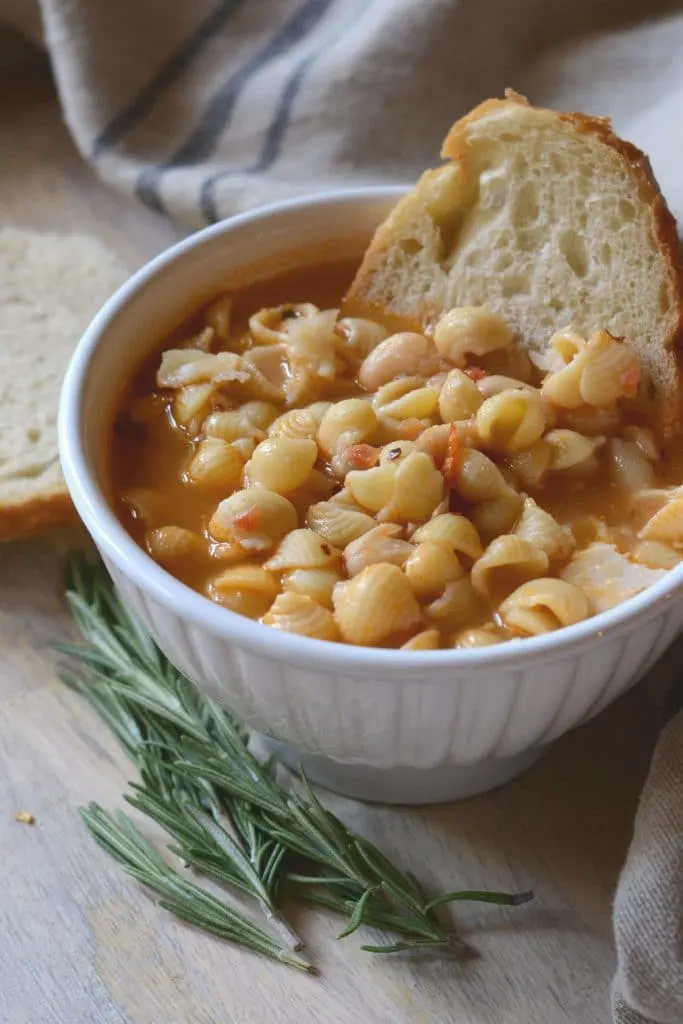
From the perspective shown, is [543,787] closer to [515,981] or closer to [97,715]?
[515,981]

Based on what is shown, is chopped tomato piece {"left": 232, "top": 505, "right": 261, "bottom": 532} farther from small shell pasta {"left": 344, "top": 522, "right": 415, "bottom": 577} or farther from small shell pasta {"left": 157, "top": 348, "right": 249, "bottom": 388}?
small shell pasta {"left": 157, "top": 348, "right": 249, "bottom": 388}

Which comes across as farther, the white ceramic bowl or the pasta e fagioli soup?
the pasta e fagioli soup

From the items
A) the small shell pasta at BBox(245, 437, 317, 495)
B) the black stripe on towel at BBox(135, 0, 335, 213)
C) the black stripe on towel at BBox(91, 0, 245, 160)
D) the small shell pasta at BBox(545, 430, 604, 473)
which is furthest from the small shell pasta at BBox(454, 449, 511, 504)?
the black stripe on towel at BBox(91, 0, 245, 160)

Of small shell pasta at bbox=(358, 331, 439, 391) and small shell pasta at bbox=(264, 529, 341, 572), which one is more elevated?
small shell pasta at bbox=(358, 331, 439, 391)

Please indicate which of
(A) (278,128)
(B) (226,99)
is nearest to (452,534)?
(A) (278,128)

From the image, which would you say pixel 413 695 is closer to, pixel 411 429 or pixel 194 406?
pixel 411 429
